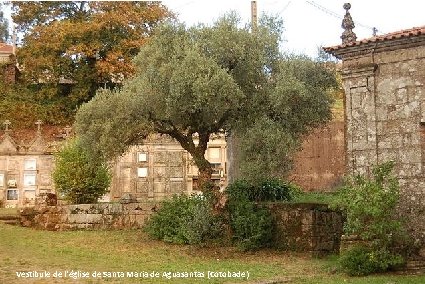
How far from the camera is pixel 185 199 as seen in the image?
17625 mm

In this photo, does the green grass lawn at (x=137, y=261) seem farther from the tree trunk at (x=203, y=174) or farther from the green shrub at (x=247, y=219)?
the tree trunk at (x=203, y=174)

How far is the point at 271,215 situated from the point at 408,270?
4923 millimetres

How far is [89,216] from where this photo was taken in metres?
20.1

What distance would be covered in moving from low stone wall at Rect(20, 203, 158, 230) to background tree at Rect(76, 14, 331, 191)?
4.01m

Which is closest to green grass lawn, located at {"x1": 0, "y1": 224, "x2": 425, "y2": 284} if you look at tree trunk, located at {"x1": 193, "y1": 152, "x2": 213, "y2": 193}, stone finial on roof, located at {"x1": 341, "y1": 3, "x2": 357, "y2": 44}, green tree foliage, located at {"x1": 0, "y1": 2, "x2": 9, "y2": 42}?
tree trunk, located at {"x1": 193, "y1": 152, "x2": 213, "y2": 193}

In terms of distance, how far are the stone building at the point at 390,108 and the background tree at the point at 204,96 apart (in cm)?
200

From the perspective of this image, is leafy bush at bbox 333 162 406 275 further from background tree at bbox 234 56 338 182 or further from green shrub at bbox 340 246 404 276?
background tree at bbox 234 56 338 182

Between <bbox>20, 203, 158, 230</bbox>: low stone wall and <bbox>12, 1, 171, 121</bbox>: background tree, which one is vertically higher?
<bbox>12, 1, 171, 121</bbox>: background tree

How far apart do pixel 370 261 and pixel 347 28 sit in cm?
585

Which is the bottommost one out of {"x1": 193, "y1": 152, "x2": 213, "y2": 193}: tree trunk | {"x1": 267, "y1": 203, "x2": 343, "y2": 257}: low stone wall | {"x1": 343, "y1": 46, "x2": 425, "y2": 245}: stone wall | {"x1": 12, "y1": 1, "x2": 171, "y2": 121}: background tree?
{"x1": 267, "y1": 203, "x2": 343, "y2": 257}: low stone wall

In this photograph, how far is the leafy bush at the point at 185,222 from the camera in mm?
16188

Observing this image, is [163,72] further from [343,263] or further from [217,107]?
[343,263]

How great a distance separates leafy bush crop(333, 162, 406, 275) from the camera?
12.0 m

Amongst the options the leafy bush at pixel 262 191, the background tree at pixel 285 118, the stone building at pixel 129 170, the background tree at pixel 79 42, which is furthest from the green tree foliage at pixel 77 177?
the background tree at pixel 79 42
